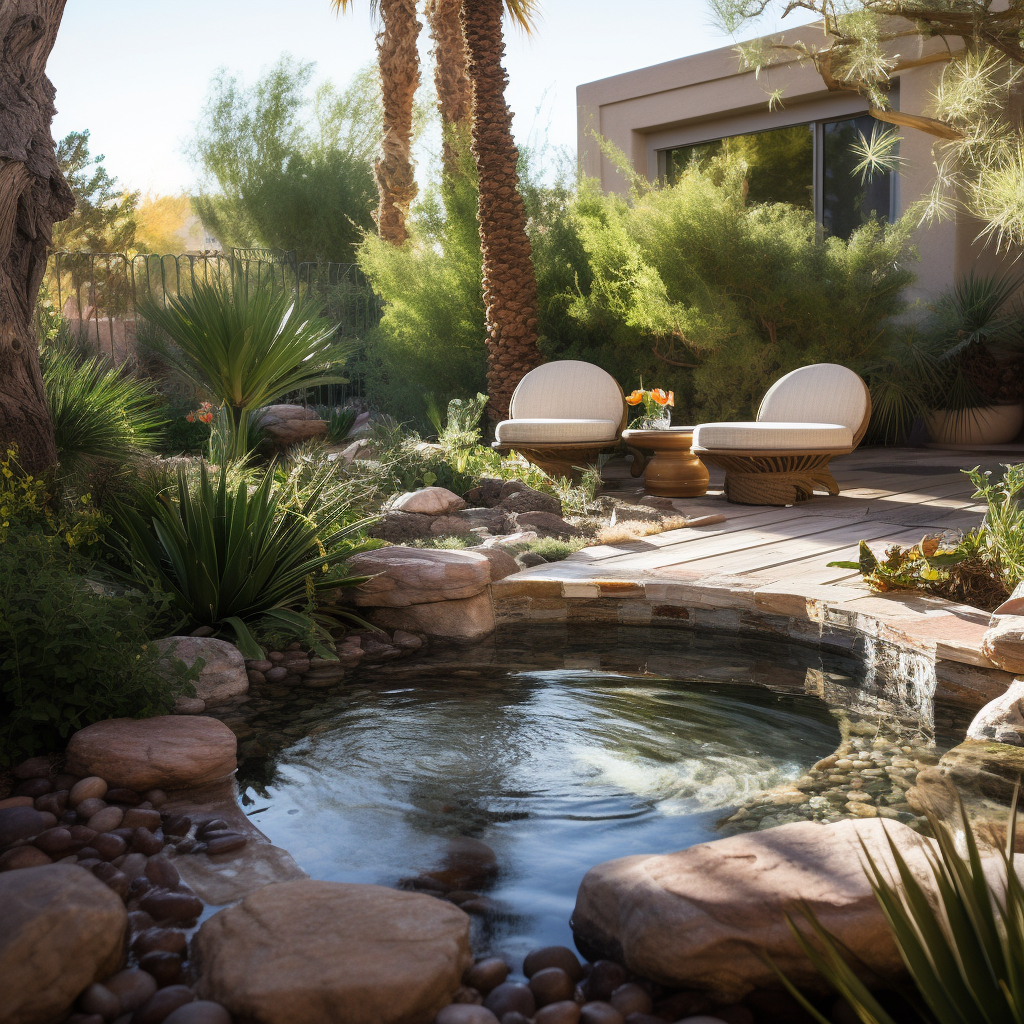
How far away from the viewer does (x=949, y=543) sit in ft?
13.0

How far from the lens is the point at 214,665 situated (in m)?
3.23

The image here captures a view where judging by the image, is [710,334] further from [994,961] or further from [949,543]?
[994,961]

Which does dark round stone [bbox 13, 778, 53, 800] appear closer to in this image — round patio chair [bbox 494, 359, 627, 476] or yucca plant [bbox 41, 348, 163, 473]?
yucca plant [bbox 41, 348, 163, 473]

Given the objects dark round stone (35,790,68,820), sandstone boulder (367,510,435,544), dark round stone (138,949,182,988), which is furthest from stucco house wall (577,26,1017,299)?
dark round stone (138,949,182,988)

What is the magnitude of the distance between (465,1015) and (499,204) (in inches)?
296

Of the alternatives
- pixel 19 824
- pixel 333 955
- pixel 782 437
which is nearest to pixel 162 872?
pixel 19 824

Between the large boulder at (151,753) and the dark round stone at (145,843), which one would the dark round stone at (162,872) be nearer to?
the dark round stone at (145,843)

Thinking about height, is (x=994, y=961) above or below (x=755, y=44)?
below

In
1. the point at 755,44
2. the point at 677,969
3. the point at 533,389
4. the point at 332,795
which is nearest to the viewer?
the point at 677,969

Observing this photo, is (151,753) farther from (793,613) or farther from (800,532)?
(800,532)

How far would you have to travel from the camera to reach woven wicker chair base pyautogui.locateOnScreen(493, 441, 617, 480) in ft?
22.2

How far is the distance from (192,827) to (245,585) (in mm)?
1448

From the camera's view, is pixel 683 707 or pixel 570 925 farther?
pixel 683 707

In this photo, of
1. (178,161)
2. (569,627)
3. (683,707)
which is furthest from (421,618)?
(178,161)
